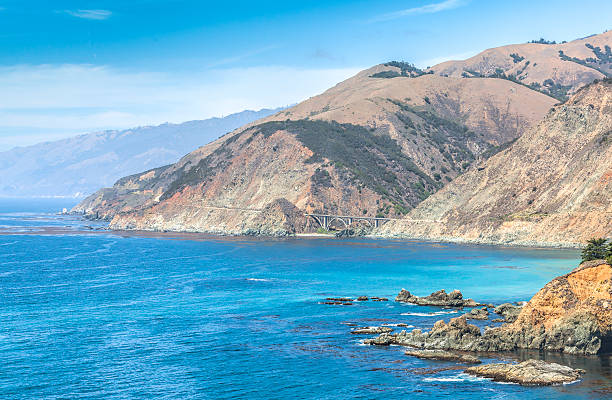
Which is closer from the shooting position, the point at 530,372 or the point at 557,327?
the point at 530,372

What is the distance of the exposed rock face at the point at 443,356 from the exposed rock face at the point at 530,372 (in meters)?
2.70

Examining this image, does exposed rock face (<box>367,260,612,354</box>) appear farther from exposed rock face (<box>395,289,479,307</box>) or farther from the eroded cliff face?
exposed rock face (<box>395,289,479,307</box>)

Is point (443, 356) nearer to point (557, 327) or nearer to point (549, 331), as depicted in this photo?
point (549, 331)

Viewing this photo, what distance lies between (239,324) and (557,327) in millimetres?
35940

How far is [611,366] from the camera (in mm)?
67688

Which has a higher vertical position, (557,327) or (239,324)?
(557,327)

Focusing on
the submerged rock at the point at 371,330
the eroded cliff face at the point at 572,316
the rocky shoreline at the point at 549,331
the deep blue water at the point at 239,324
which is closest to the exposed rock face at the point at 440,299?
the deep blue water at the point at 239,324

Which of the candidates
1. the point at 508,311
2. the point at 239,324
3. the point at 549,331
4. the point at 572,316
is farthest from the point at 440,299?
the point at 572,316

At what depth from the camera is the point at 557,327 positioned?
73625 mm

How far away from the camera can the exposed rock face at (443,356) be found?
233 ft

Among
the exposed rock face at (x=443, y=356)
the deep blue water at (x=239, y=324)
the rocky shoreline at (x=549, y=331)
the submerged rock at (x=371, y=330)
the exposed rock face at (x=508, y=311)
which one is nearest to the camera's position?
the deep blue water at (x=239, y=324)

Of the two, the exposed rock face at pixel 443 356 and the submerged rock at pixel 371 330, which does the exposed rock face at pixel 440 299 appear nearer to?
the submerged rock at pixel 371 330

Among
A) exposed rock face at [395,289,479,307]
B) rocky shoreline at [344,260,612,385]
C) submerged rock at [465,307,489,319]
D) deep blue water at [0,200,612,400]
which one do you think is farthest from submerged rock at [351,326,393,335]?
exposed rock face at [395,289,479,307]

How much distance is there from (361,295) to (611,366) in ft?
163
